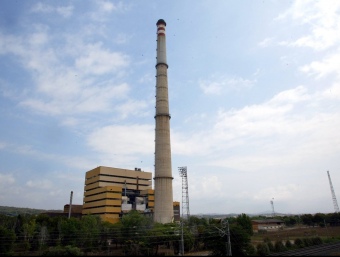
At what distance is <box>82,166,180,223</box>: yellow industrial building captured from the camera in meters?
64.1

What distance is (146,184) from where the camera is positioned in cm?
7575

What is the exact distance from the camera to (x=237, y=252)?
31891 mm

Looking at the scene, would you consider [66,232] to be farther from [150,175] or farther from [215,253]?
[150,175]

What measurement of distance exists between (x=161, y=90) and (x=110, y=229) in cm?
2718

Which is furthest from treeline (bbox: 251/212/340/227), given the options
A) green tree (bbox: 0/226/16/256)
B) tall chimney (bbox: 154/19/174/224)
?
green tree (bbox: 0/226/16/256)

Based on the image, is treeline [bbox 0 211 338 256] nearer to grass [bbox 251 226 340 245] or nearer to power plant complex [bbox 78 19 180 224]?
power plant complex [bbox 78 19 180 224]

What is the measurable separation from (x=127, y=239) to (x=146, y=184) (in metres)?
38.2

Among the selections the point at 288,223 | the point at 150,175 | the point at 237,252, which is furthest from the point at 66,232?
the point at 288,223

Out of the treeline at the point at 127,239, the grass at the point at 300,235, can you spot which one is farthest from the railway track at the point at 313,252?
the grass at the point at 300,235

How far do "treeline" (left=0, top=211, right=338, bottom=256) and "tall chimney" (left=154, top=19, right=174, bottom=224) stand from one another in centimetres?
567

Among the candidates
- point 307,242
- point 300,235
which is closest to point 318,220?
point 300,235

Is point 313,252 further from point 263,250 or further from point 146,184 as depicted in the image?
point 146,184

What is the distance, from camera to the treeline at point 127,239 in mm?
31963

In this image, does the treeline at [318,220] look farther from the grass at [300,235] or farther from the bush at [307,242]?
the bush at [307,242]
